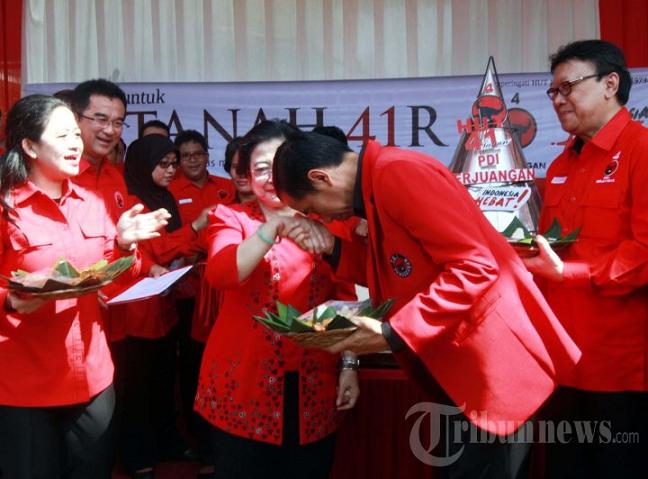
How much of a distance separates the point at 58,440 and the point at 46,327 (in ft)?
1.21

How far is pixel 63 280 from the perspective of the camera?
206 centimetres

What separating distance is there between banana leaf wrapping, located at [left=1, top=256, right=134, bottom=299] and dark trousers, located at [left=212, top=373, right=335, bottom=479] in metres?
0.61

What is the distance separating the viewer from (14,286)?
203 cm

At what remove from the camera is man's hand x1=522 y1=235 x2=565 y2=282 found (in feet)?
7.77

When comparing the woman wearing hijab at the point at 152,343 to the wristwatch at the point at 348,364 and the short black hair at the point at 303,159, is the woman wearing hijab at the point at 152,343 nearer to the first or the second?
the wristwatch at the point at 348,364

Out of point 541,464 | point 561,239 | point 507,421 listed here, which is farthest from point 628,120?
point 541,464

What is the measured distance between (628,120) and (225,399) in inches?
65.6

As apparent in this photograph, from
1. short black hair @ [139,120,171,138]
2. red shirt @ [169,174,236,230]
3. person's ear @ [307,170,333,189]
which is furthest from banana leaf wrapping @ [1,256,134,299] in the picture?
short black hair @ [139,120,171,138]

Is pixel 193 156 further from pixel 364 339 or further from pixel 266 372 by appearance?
pixel 364 339

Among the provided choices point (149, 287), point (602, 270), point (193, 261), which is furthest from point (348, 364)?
point (193, 261)

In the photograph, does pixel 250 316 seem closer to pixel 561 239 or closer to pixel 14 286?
pixel 14 286

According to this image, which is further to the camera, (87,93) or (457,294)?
(87,93)

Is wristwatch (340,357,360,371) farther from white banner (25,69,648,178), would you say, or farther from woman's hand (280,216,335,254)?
white banner (25,69,648,178)

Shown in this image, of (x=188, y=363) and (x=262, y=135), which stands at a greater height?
(x=262, y=135)
